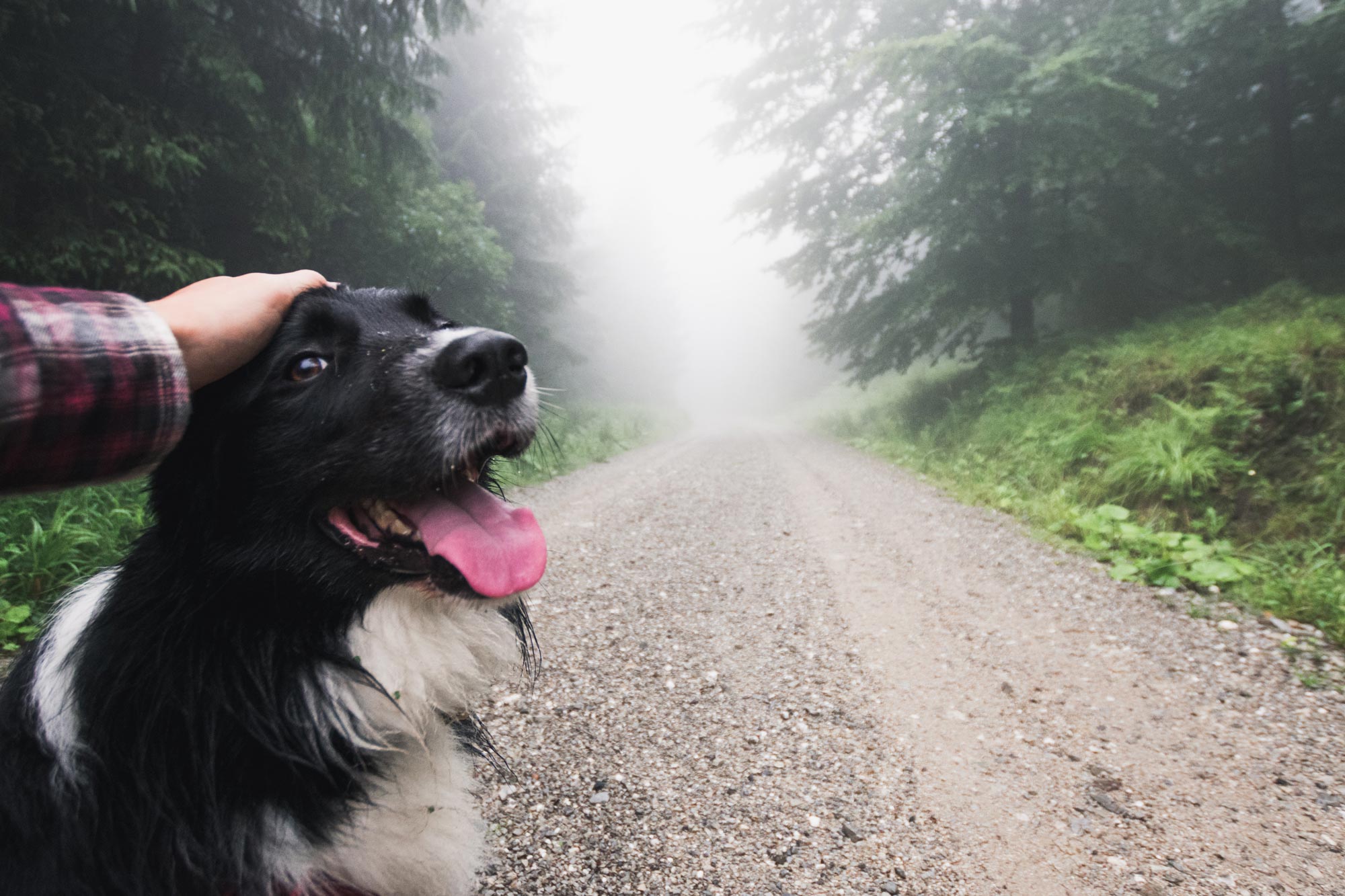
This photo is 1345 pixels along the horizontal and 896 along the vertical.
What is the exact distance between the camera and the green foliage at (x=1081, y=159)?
7.18 metres

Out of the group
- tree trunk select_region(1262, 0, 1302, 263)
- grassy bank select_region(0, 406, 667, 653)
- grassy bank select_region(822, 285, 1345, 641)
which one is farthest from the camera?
→ tree trunk select_region(1262, 0, 1302, 263)

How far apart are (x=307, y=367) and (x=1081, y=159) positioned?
9346 millimetres

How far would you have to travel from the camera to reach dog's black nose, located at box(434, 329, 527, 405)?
4.38ft

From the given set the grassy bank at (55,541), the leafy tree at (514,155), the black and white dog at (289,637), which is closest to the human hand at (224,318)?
the black and white dog at (289,637)

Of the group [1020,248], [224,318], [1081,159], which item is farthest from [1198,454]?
[224,318]

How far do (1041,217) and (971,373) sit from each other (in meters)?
2.73

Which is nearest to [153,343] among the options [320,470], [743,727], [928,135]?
[320,470]

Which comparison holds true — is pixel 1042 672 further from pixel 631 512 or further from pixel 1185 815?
pixel 631 512

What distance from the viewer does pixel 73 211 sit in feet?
14.2

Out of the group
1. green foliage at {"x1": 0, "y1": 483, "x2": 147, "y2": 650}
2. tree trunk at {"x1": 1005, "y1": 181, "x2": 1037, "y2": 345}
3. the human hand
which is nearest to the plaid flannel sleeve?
the human hand

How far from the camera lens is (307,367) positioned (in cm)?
138

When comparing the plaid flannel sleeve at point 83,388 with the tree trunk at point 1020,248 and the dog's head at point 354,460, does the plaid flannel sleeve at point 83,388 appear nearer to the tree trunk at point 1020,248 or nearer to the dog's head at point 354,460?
the dog's head at point 354,460

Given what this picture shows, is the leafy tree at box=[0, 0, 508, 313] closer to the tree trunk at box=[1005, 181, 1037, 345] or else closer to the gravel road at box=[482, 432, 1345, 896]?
the gravel road at box=[482, 432, 1345, 896]

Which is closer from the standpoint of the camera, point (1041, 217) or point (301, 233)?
point (301, 233)
